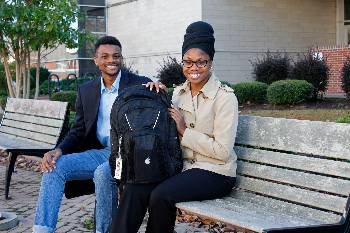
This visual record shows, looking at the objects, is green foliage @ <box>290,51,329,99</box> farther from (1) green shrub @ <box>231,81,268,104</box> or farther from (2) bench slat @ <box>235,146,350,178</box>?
(2) bench slat @ <box>235,146,350,178</box>

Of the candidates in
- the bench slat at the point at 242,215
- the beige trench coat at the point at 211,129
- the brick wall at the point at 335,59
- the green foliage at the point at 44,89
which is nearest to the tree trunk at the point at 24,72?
the beige trench coat at the point at 211,129

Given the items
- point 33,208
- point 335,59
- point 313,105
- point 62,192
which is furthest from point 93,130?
point 335,59

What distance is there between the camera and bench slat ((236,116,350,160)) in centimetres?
357

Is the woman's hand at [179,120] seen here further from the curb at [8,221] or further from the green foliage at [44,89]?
the green foliage at [44,89]

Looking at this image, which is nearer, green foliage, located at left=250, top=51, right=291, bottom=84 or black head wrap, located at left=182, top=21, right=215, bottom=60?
black head wrap, located at left=182, top=21, right=215, bottom=60

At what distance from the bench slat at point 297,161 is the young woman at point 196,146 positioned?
→ 180 mm

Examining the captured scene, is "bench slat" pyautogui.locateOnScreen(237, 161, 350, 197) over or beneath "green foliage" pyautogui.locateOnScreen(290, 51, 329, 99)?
beneath

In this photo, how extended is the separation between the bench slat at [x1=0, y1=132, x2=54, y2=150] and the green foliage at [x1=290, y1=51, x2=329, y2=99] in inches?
357

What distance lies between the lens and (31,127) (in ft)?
24.2

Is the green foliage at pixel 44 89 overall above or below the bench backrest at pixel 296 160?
above

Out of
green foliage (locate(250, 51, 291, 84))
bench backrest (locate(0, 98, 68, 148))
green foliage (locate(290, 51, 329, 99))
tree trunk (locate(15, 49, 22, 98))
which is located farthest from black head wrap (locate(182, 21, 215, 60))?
green foliage (locate(250, 51, 291, 84))

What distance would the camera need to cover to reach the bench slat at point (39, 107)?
677 centimetres

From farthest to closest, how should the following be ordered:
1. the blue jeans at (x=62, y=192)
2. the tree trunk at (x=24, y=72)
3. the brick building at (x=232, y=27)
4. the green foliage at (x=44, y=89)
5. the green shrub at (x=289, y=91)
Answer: the green foliage at (x=44, y=89) → the brick building at (x=232, y=27) → the green shrub at (x=289, y=91) → the tree trunk at (x=24, y=72) → the blue jeans at (x=62, y=192)

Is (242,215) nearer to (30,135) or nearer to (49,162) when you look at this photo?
(49,162)
